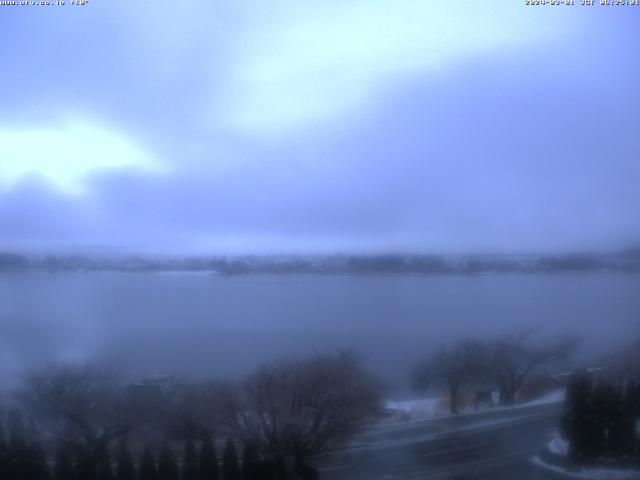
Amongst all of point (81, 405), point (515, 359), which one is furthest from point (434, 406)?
point (81, 405)

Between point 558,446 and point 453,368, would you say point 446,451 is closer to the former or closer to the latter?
point 453,368

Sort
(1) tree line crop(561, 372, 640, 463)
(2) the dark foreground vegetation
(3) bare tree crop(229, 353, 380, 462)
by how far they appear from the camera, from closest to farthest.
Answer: (2) the dark foreground vegetation
(3) bare tree crop(229, 353, 380, 462)
(1) tree line crop(561, 372, 640, 463)

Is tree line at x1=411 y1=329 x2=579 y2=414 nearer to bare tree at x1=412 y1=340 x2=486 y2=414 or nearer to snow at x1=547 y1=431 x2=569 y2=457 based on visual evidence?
bare tree at x1=412 y1=340 x2=486 y2=414

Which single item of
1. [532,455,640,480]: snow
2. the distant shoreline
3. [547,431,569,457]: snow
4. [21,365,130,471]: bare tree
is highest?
the distant shoreline

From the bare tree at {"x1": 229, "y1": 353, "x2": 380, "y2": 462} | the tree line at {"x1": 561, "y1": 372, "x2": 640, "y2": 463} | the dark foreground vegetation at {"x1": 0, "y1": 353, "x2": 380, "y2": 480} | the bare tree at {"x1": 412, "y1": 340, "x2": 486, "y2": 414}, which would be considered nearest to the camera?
the dark foreground vegetation at {"x1": 0, "y1": 353, "x2": 380, "y2": 480}

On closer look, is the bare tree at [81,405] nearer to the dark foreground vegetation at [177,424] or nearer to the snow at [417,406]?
the dark foreground vegetation at [177,424]

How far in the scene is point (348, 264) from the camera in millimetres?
4859

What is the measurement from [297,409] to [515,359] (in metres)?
1.63

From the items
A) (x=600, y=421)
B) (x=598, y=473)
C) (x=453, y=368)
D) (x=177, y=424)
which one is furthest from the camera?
(x=453, y=368)

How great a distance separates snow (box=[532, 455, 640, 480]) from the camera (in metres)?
4.24

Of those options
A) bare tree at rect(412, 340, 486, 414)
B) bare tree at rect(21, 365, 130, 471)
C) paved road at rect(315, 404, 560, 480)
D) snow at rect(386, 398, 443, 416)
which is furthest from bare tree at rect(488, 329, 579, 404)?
bare tree at rect(21, 365, 130, 471)

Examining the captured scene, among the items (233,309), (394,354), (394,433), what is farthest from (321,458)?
(233,309)

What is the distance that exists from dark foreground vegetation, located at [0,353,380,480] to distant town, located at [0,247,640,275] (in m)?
0.78

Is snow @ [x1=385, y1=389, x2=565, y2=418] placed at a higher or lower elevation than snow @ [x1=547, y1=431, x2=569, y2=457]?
higher
